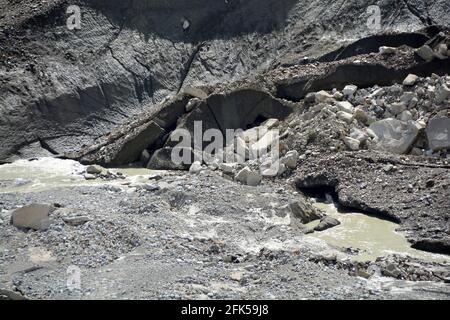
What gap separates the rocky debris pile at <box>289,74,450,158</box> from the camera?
28.1 feet

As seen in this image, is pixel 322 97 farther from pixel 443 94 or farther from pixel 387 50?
pixel 443 94

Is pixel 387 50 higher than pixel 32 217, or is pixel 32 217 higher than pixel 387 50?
pixel 387 50

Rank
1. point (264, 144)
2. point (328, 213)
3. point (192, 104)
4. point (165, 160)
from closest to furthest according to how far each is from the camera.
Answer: point (328, 213) → point (264, 144) → point (165, 160) → point (192, 104)

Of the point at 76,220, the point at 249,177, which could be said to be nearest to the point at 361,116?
the point at 249,177

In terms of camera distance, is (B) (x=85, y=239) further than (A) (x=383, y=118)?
No

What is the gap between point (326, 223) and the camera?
280 inches

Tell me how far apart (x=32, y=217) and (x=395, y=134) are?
4.66m

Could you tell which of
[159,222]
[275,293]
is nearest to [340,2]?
[159,222]

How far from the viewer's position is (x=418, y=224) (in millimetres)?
6961

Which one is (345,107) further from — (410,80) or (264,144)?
(264,144)

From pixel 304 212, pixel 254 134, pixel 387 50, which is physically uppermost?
pixel 387 50

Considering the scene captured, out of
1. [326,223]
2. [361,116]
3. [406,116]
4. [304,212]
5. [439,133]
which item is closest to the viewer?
[326,223]

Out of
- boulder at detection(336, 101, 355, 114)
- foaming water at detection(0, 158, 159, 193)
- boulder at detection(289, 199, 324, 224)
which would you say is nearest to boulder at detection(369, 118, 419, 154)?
boulder at detection(336, 101, 355, 114)

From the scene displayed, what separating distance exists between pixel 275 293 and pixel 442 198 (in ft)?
9.21
